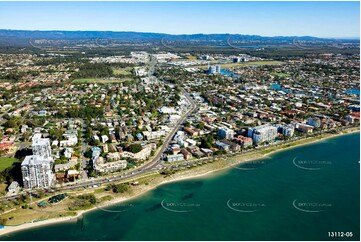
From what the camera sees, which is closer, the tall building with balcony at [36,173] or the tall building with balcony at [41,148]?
the tall building with balcony at [36,173]

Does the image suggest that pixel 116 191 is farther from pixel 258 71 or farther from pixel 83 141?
pixel 258 71

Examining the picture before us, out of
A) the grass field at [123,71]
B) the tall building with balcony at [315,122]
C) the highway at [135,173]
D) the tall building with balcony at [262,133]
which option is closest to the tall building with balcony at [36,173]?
the highway at [135,173]

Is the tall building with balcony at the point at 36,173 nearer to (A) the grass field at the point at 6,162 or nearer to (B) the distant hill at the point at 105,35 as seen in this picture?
(A) the grass field at the point at 6,162

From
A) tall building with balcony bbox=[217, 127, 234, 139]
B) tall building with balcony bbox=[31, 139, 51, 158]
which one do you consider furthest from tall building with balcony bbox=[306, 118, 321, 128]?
A: tall building with balcony bbox=[31, 139, 51, 158]

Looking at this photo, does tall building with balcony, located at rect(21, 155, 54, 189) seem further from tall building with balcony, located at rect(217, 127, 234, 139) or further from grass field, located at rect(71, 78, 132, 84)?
grass field, located at rect(71, 78, 132, 84)

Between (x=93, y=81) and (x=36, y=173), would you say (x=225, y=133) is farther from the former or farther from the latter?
(x=93, y=81)

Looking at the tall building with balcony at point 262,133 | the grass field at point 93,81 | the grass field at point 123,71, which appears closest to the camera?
the tall building with balcony at point 262,133
